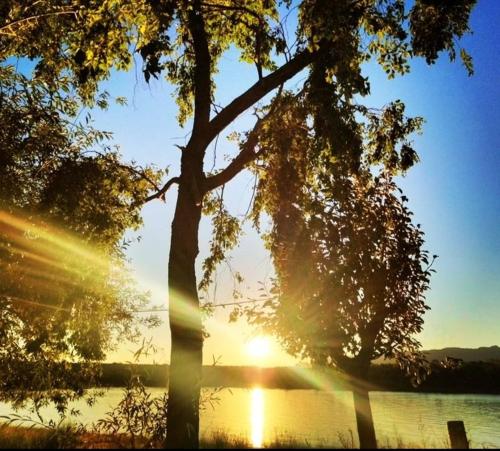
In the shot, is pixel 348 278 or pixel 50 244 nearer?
pixel 50 244

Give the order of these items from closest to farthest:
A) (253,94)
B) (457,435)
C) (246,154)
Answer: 1. (457,435)
2. (253,94)
3. (246,154)

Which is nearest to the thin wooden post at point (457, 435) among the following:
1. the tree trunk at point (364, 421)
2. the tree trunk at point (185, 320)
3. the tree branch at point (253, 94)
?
the tree trunk at point (185, 320)

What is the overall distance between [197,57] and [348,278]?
30.9 ft

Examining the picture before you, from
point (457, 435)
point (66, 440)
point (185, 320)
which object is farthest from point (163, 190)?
point (457, 435)

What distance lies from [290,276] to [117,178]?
752 cm

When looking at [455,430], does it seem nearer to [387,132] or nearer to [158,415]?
[158,415]

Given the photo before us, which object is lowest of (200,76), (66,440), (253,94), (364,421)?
(364,421)

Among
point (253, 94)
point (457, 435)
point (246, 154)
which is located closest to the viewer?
point (457, 435)

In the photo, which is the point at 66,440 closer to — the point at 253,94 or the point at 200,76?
the point at 253,94

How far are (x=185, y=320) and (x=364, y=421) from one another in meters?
8.32

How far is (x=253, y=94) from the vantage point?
11078 millimetres

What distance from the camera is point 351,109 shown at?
10094 mm

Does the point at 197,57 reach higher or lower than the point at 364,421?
higher

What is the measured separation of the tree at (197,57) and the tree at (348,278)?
3088 millimetres
